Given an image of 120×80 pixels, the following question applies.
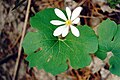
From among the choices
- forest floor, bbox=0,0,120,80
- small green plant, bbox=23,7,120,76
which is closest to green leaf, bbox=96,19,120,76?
small green plant, bbox=23,7,120,76

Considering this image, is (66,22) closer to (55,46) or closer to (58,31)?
(58,31)

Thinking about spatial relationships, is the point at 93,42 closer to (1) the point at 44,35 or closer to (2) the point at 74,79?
(1) the point at 44,35

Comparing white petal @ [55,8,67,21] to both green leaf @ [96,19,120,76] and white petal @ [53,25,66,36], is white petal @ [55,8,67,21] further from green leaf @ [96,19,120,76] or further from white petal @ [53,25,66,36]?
green leaf @ [96,19,120,76]

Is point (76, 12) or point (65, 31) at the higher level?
point (76, 12)

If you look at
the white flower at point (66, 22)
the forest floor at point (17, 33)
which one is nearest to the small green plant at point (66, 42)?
the white flower at point (66, 22)

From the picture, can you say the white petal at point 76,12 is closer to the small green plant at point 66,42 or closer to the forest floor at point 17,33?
the small green plant at point 66,42

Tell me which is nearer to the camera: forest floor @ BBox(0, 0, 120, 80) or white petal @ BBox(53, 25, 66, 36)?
white petal @ BBox(53, 25, 66, 36)

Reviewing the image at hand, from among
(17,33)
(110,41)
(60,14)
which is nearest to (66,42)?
(60,14)
